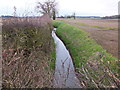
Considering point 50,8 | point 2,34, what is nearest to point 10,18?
point 2,34

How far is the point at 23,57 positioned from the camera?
16.1 feet

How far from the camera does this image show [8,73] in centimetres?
360

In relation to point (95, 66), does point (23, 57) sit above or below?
above

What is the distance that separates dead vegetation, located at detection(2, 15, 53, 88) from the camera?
3.64 m

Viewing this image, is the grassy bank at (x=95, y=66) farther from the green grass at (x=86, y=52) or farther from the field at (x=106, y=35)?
the field at (x=106, y=35)

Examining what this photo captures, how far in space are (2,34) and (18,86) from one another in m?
3.17

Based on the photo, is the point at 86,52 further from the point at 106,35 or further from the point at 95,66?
the point at 106,35

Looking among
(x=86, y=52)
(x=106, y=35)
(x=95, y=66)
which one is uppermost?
(x=106, y=35)

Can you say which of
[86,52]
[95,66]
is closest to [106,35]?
[86,52]

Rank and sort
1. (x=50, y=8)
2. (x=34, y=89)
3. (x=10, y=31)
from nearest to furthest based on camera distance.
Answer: (x=34, y=89) → (x=10, y=31) → (x=50, y=8)

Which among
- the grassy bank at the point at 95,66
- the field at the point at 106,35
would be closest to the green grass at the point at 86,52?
the grassy bank at the point at 95,66

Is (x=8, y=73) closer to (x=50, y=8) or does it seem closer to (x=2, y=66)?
(x=2, y=66)

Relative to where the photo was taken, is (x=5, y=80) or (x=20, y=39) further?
(x=20, y=39)

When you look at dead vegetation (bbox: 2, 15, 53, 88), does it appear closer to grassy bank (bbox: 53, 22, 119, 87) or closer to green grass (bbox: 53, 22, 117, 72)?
grassy bank (bbox: 53, 22, 119, 87)
